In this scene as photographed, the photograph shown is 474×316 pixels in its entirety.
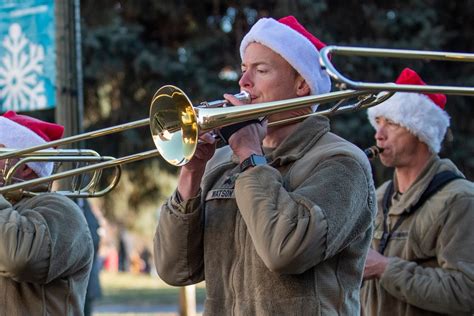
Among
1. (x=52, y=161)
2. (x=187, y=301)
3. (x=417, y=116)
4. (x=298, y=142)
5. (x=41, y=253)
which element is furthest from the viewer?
(x=187, y=301)

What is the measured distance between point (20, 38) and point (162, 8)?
9.03 ft

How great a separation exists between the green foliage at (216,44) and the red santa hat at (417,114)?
316 centimetres

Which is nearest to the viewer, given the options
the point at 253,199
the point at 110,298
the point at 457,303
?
the point at 253,199

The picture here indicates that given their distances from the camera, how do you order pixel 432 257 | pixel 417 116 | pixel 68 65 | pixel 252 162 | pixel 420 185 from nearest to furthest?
pixel 252 162 → pixel 432 257 → pixel 420 185 → pixel 417 116 → pixel 68 65

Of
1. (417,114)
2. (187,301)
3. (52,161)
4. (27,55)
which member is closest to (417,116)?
(417,114)

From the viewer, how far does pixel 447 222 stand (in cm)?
523

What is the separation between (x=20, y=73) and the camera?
720 centimetres

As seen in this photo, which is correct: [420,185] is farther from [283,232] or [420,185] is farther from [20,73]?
[20,73]

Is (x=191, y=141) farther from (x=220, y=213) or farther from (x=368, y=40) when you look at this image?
(x=368, y=40)

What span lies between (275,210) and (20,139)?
1.67 metres

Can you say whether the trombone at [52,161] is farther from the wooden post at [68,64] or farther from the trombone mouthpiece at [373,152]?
the wooden post at [68,64]

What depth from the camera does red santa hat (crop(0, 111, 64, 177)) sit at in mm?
4872

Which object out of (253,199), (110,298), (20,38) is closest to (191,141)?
(253,199)

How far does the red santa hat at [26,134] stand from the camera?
4872mm
